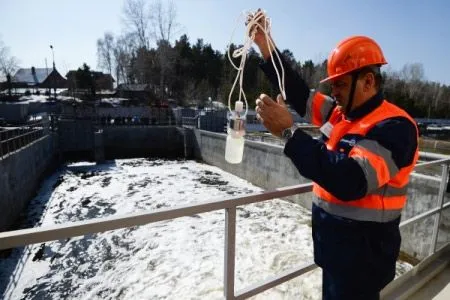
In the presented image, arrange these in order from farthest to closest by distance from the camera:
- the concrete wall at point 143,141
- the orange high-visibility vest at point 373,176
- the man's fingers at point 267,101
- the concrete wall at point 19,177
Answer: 1. the concrete wall at point 143,141
2. the concrete wall at point 19,177
3. the man's fingers at point 267,101
4. the orange high-visibility vest at point 373,176

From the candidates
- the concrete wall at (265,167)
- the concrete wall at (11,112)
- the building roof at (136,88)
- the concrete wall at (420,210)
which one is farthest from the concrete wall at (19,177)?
the building roof at (136,88)

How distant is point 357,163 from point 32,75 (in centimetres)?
7474

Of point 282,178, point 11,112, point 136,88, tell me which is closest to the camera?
point 282,178

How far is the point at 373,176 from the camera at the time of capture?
1.08 m

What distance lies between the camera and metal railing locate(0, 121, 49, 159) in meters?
9.95

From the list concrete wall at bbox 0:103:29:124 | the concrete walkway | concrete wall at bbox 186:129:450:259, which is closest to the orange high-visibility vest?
the concrete walkway

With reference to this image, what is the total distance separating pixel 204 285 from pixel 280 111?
542 centimetres

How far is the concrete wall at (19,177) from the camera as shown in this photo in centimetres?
888

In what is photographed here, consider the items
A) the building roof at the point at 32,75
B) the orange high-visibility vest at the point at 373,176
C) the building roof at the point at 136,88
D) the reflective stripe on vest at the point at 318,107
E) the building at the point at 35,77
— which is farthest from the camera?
the building roof at the point at 32,75

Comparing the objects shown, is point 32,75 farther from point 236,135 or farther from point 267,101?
point 267,101

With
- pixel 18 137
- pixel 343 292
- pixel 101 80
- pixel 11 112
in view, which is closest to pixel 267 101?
pixel 343 292

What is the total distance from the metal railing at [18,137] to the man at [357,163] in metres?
10.5

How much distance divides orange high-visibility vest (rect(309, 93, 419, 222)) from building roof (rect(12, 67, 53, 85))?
71.9 metres

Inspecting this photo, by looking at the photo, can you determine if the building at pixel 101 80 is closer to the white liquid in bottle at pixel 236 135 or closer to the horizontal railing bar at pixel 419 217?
the horizontal railing bar at pixel 419 217
